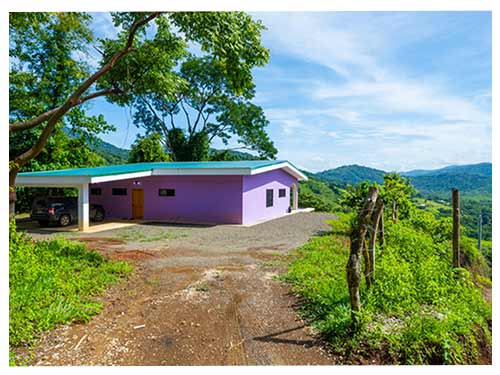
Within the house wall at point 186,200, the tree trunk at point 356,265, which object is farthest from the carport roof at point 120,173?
the tree trunk at point 356,265

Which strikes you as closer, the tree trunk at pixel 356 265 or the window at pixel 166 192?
the tree trunk at pixel 356 265

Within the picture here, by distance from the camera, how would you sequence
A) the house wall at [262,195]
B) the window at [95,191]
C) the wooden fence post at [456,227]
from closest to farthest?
the wooden fence post at [456,227]
the house wall at [262,195]
the window at [95,191]

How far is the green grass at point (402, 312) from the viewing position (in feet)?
10.4

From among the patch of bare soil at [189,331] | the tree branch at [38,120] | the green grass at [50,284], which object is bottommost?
the patch of bare soil at [189,331]

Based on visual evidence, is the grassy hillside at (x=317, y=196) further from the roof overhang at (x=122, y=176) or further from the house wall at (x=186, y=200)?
the house wall at (x=186, y=200)

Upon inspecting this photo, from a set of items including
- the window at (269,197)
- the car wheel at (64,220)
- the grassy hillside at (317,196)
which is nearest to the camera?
the car wheel at (64,220)

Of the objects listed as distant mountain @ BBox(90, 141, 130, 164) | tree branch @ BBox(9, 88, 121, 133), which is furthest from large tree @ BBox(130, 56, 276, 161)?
tree branch @ BBox(9, 88, 121, 133)

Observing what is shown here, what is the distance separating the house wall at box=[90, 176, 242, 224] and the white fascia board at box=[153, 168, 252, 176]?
579 millimetres

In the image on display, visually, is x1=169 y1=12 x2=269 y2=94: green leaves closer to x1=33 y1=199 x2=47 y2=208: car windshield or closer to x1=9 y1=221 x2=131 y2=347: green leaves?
x1=9 y1=221 x2=131 y2=347: green leaves

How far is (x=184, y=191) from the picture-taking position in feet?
47.1

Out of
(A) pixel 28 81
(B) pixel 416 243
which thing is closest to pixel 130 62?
(B) pixel 416 243

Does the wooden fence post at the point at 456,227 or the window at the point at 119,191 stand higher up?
the window at the point at 119,191

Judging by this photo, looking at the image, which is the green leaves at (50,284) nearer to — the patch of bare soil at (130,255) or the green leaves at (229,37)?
the patch of bare soil at (130,255)

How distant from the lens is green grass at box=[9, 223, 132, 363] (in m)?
3.50
